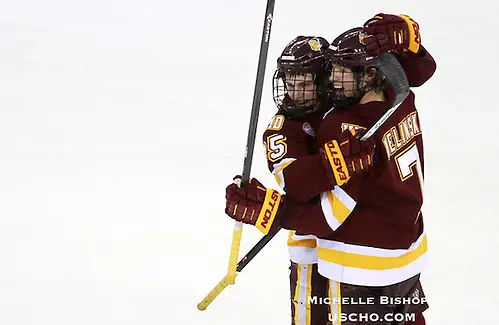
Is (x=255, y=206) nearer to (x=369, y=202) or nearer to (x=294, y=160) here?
(x=294, y=160)

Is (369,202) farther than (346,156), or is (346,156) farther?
(369,202)

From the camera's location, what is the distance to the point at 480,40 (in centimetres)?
477

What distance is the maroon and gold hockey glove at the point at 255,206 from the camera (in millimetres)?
1870

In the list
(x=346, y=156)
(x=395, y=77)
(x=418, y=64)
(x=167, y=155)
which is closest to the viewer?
(x=346, y=156)

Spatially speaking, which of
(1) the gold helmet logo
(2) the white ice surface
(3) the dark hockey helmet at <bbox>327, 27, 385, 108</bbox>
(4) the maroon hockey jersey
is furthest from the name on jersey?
(2) the white ice surface

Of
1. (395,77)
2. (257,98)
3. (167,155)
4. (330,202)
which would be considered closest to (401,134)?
(395,77)

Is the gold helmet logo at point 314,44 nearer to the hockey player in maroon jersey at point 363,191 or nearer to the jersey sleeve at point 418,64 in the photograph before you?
the hockey player in maroon jersey at point 363,191

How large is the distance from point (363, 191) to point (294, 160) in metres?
0.18

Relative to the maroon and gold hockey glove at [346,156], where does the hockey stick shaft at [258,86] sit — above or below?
above

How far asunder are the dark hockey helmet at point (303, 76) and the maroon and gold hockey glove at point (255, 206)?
21 centimetres

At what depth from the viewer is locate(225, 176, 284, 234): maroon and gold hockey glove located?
6.14ft

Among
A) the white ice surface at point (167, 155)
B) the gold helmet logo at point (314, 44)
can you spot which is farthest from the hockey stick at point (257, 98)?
the white ice surface at point (167, 155)

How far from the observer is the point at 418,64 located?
1.98 m

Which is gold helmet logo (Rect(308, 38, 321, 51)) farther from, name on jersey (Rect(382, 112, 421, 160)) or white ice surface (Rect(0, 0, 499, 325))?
white ice surface (Rect(0, 0, 499, 325))
